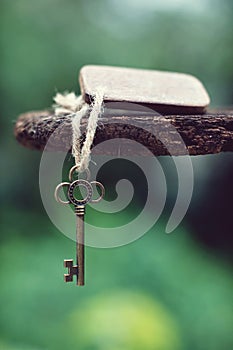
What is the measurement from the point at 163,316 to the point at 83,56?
2.34ft

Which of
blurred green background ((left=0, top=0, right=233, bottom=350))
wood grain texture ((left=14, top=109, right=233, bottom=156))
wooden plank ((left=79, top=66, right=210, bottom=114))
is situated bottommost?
wood grain texture ((left=14, top=109, right=233, bottom=156))

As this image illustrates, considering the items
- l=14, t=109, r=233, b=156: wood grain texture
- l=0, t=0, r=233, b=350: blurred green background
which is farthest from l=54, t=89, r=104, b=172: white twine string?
l=0, t=0, r=233, b=350: blurred green background

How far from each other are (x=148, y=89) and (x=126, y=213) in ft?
2.60

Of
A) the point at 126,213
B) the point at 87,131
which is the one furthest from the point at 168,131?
the point at 126,213

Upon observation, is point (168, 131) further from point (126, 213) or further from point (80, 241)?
point (126, 213)

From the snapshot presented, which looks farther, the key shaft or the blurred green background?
the blurred green background

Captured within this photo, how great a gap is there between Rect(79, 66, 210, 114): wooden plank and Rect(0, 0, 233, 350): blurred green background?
0.69 m

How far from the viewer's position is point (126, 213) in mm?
1303

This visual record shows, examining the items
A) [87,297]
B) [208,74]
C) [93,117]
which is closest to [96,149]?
[93,117]

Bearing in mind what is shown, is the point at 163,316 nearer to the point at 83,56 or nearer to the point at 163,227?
the point at 163,227

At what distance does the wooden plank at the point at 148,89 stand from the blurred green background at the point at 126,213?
0.69m

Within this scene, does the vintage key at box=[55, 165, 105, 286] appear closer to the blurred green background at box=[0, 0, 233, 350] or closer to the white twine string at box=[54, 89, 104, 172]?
the white twine string at box=[54, 89, 104, 172]

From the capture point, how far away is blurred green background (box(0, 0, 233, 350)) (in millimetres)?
1152

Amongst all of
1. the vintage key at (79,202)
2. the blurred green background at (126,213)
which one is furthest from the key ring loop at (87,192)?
the blurred green background at (126,213)
